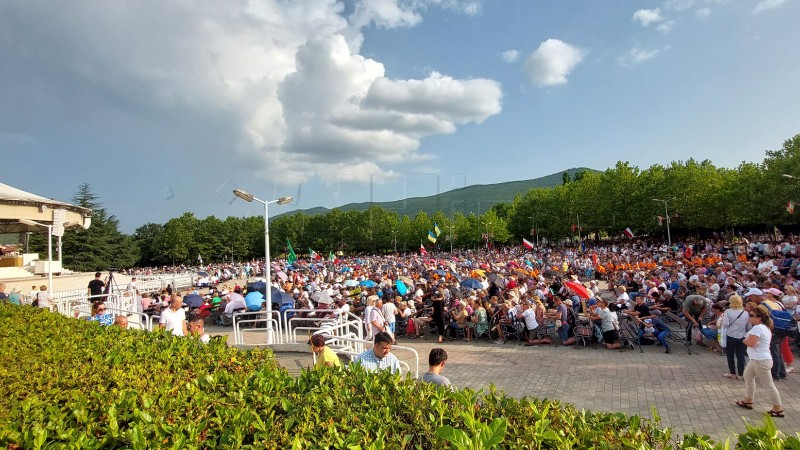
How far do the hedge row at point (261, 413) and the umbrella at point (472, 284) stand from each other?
1511 cm

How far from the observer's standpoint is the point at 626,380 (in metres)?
8.94

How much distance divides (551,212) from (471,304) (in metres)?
67.0

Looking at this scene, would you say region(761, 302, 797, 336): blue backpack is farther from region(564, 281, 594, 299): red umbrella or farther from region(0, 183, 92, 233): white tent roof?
region(0, 183, 92, 233): white tent roof

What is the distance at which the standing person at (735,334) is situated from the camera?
827cm

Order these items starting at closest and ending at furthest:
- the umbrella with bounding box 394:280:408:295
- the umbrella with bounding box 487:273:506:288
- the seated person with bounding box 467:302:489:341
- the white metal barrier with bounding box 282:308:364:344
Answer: the white metal barrier with bounding box 282:308:364:344 → the seated person with bounding box 467:302:489:341 → the umbrella with bounding box 394:280:408:295 → the umbrella with bounding box 487:273:506:288

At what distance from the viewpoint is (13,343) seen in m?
5.27

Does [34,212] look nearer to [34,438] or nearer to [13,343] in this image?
[13,343]

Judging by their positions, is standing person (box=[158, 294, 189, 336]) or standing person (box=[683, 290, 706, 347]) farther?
standing person (box=[683, 290, 706, 347])

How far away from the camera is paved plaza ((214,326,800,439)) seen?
6.98 meters

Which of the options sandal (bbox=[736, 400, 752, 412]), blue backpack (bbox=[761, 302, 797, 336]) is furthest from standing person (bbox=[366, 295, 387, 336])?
blue backpack (bbox=[761, 302, 797, 336])

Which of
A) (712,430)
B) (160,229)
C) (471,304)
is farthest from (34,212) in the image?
(160,229)

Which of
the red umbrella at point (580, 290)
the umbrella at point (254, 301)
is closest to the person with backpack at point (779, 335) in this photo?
the red umbrella at point (580, 290)

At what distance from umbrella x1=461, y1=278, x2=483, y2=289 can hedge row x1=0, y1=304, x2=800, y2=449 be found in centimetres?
1511

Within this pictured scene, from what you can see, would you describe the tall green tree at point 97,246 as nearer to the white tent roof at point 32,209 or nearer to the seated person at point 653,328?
the white tent roof at point 32,209
